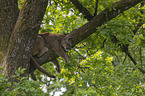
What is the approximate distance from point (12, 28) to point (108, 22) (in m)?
2.27

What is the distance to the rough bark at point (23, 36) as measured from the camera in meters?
3.30

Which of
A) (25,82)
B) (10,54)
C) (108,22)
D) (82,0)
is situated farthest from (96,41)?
(25,82)

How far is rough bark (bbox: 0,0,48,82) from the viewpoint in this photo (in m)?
3.30

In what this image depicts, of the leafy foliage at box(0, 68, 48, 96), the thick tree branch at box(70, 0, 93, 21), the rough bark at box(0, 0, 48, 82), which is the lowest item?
the leafy foliage at box(0, 68, 48, 96)

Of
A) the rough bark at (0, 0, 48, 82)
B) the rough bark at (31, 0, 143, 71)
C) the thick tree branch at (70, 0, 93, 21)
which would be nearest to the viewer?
the rough bark at (0, 0, 48, 82)

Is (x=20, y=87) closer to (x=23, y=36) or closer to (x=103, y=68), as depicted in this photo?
(x=23, y=36)

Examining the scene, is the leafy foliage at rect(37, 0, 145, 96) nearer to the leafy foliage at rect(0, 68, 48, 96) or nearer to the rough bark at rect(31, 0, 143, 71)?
the rough bark at rect(31, 0, 143, 71)

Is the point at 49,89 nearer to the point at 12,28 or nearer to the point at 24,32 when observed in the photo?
the point at 24,32

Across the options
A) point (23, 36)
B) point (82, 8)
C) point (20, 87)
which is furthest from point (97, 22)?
point (20, 87)

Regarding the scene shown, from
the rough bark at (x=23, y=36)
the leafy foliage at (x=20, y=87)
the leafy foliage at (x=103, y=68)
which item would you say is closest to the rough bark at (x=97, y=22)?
the leafy foliage at (x=103, y=68)

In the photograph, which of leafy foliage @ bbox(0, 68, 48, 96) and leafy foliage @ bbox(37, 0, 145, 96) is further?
leafy foliage @ bbox(37, 0, 145, 96)

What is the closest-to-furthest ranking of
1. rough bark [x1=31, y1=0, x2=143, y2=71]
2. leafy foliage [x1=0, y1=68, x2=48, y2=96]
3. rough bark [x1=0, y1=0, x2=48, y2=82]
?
leafy foliage [x1=0, y1=68, x2=48, y2=96] → rough bark [x1=0, y1=0, x2=48, y2=82] → rough bark [x1=31, y1=0, x2=143, y2=71]

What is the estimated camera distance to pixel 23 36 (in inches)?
134

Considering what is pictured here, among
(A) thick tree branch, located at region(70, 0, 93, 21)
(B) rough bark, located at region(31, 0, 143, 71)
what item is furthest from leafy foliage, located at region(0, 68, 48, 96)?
(A) thick tree branch, located at region(70, 0, 93, 21)
